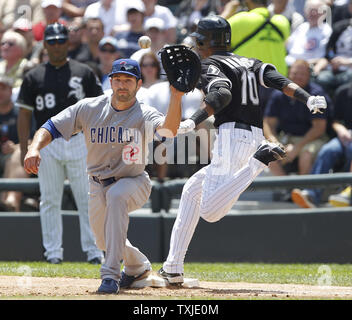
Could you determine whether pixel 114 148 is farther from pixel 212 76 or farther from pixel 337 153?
pixel 337 153

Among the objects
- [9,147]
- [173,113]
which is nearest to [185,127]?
[173,113]

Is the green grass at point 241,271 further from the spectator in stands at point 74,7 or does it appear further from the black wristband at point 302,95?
the spectator in stands at point 74,7

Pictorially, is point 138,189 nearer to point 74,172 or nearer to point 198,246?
point 74,172

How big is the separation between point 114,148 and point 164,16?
6095 mm

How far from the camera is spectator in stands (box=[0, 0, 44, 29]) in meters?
13.2

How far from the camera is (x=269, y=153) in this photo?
6.47 metres

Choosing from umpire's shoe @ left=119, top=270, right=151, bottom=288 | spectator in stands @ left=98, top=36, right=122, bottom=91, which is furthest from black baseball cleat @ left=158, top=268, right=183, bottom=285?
spectator in stands @ left=98, top=36, right=122, bottom=91

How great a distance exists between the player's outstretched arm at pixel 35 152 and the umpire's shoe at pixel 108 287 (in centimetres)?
93

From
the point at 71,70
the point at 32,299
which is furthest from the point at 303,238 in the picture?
the point at 32,299

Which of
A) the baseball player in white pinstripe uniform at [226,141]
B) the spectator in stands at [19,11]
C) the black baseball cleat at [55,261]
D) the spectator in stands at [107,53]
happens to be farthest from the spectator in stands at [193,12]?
the baseball player in white pinstripe uniform at [226,141]

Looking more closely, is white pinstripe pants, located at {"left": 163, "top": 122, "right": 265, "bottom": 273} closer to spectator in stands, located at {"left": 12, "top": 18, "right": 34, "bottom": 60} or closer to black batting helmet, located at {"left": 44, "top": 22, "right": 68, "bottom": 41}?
black batting helmet, located at {"left": 44, "top": 22, "right": 68, "bottom": 41}

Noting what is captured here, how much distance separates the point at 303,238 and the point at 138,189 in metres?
3.73

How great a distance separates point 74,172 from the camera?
29.0ft

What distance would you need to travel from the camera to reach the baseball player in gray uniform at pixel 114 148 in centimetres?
608
